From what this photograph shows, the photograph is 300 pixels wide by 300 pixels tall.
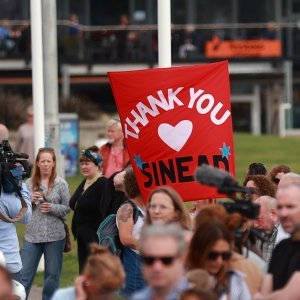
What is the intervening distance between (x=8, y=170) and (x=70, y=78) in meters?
34.8

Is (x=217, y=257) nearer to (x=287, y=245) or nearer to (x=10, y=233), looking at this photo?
(x=287, y=245)

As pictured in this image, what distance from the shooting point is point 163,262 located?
6125mm

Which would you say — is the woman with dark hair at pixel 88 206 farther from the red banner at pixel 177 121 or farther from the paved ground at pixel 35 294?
the red banner at pixel 177 121

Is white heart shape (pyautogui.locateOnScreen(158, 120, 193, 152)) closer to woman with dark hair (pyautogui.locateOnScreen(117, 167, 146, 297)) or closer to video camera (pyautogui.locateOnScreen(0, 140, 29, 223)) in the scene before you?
woman with dark hair (pyautogui.locateOnScreen(117, 167, 146, 297))

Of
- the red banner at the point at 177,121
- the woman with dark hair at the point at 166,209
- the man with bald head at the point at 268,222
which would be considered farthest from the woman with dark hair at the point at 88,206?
the woman with dark hair at the point at 166,209

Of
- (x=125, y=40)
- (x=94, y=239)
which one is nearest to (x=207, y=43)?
(x=125, y=40)

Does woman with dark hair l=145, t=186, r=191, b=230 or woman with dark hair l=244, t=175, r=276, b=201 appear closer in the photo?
woman with dark hair l=145, t=186, r=191, b=230

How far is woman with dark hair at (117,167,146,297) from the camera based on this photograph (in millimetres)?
9594

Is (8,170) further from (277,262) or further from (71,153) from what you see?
(71,153)

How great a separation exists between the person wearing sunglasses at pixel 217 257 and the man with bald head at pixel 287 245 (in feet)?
1.31

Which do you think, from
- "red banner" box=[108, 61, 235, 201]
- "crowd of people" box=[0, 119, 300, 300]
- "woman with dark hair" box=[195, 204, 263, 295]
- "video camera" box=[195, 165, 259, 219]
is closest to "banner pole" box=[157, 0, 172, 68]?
"crowd of people" box=[0, 119, 300, 300]

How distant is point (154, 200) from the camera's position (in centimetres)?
817

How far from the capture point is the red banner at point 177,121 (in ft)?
33.1

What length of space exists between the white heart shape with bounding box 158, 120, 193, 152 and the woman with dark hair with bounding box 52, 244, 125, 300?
3.45 meters
